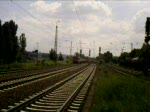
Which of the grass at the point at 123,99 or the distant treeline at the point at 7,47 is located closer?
the grass at the point at 123,99

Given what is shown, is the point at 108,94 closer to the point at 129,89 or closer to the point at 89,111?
the point at 129,89

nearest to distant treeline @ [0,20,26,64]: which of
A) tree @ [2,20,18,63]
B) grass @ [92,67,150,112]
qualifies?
tree @ [2,20,18,63]

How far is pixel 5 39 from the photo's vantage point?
Answer: 6531 cm

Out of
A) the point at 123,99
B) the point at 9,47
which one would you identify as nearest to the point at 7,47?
the point at 9,47

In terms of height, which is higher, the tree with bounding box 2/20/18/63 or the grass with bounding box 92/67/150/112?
the tree with bounding box 2/20/18/63

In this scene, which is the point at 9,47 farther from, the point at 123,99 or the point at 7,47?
the point at 123,99

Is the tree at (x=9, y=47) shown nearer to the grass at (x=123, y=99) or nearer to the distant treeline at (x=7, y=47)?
the distant treeline at (x=7, y=47)

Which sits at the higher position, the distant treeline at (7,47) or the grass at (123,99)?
the distant treeline at (7,47)

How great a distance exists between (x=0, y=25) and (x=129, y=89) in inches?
2340

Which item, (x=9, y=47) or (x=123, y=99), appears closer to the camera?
(x=123, y=99)

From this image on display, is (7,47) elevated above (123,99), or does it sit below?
above

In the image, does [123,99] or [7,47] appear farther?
[7,47]

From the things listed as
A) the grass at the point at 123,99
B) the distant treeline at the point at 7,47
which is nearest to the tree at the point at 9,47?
the distant treeline at the point at 7,47

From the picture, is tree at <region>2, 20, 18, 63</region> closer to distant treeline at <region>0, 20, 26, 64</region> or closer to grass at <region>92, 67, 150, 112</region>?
distant treeline at <region>0, 20, 26, 64</region>
